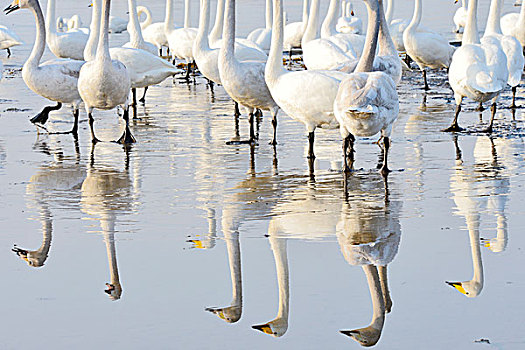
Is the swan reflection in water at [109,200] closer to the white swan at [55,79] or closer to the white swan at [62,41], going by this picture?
the white swan at [55,79]

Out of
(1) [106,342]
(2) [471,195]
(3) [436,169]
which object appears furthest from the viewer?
(3) [436,169]

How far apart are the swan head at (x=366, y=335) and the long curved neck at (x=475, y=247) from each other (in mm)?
877

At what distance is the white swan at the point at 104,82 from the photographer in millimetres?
10492

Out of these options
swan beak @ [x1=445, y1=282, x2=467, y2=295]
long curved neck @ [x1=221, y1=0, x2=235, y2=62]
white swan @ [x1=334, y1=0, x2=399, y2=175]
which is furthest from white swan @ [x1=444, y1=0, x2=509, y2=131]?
swan beak @ [x1=445, y1=282, x2=467, y2=295]

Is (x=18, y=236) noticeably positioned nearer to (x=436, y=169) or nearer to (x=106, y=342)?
(x=106, y=342)

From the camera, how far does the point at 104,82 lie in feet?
34.4

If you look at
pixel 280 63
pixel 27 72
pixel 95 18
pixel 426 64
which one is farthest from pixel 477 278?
pixel 426 64

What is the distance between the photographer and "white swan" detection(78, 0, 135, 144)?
34.4ft

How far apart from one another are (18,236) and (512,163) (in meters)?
4.81

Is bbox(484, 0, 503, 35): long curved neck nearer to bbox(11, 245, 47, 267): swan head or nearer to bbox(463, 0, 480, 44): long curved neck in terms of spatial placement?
bbox(463, 0, 480, 44): long curved neck

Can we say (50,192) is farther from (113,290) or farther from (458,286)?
(458,286)

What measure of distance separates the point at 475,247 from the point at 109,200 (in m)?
3.19

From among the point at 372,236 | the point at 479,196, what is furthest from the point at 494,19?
the point at 372,236

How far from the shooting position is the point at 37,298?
5.34 metres
